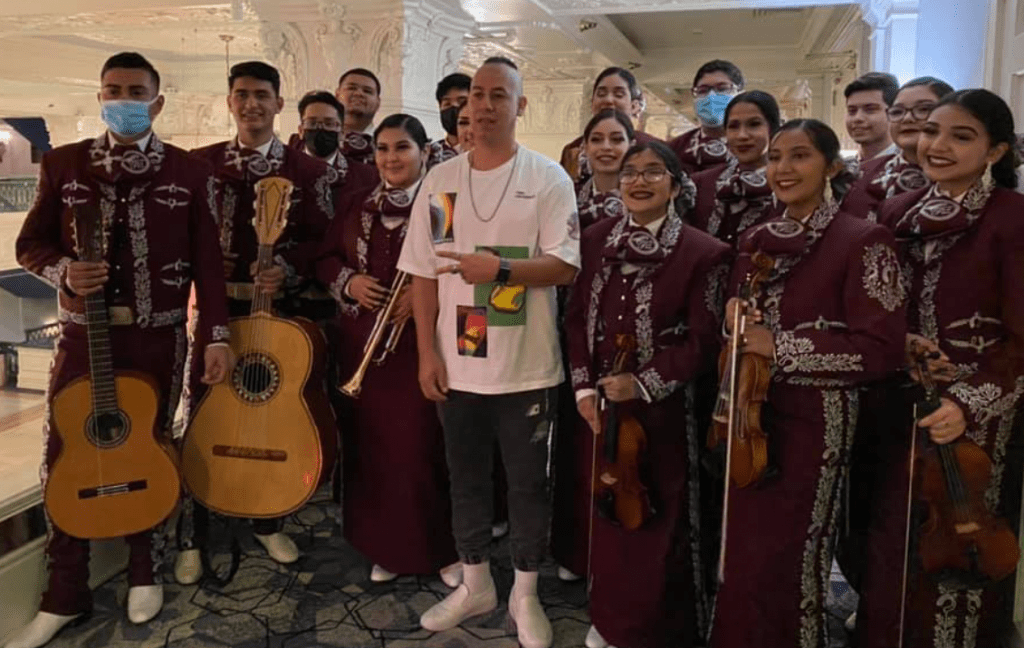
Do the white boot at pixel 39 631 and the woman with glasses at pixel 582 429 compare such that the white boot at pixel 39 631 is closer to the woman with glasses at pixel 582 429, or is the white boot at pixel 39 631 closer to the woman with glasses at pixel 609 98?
the woman with glasses at pixel 582 429

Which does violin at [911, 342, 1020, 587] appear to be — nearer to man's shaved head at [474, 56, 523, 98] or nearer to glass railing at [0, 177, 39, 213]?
man's shaved head at [474, 56, 523, 98]

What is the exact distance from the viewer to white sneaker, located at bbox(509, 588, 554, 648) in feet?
8.28

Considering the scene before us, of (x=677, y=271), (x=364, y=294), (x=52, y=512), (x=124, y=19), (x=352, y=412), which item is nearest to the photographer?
(x=677, y=271)

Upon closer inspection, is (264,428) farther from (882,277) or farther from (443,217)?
(882,277)

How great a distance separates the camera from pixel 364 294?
9.10ft

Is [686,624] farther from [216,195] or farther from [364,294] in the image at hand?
[216,195]

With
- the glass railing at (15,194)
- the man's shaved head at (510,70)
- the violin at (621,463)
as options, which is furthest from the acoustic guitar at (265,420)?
the glass railing at (15,194)

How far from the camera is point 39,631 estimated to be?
255 centimetres

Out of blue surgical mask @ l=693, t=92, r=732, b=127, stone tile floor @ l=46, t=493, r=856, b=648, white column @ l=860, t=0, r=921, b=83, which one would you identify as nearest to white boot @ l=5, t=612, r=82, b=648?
stone tile floor @ l=46, t=493, r=856, b=648

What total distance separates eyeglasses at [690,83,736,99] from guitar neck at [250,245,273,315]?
5.21 ft

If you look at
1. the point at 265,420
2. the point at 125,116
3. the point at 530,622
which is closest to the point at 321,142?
the point at 125,116

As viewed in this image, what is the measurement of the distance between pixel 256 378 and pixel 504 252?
3.13 ft

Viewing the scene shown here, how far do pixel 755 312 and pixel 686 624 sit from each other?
944mm

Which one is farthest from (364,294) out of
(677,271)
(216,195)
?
(677,271)
